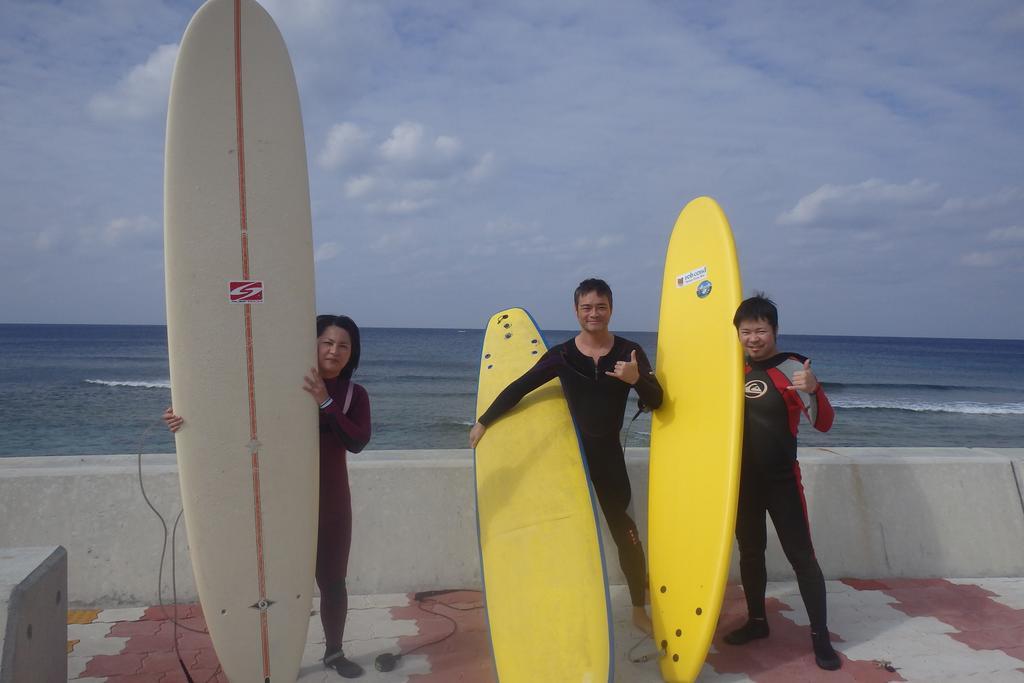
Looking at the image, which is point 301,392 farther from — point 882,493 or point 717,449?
point 882,493

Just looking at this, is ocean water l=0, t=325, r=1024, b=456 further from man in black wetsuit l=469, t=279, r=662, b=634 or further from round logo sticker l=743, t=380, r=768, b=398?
round logo sticker l=743, t=380, r=768, b=398

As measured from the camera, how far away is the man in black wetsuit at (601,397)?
10.0 ft

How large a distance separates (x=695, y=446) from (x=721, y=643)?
871 millimetres

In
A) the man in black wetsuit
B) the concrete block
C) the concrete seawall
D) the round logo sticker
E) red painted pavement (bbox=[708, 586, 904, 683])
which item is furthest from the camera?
the concrete seawall

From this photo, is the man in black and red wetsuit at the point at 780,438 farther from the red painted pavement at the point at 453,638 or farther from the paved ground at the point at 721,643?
the red painted pavement at the point at 453,638

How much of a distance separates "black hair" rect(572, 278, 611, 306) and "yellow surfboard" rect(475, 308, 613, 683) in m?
0.51

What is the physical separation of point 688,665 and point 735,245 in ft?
6.04

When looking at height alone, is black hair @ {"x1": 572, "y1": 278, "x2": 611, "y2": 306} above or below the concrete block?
above

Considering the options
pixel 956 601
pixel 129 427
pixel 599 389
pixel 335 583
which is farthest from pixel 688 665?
pixel 129 427

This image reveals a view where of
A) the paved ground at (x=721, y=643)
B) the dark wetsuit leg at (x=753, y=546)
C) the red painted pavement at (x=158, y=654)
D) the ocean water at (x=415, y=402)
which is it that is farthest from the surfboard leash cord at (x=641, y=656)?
the ocean water at (x=415, y=402)

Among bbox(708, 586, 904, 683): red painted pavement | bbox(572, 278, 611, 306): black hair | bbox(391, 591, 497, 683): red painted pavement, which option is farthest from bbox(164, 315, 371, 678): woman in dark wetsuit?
bbox(708, 586, 904, 683): red painted pavement

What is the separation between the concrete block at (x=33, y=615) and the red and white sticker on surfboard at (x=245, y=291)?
43.8 inches

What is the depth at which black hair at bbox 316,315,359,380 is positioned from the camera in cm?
292

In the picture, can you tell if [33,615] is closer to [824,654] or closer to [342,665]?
[342,665]
